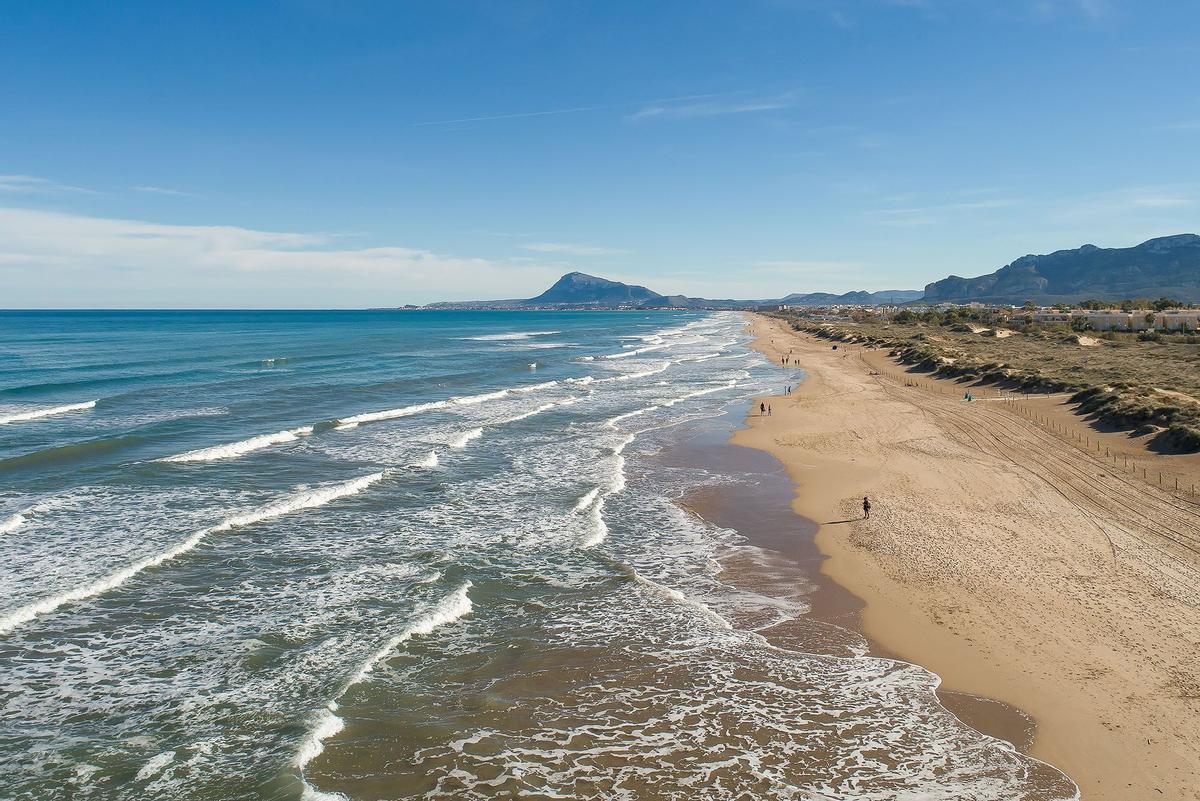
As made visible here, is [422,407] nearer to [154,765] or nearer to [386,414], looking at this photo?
[386,414]

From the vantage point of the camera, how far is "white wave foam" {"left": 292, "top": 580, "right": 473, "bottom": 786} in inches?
364

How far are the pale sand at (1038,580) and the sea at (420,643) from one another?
3.64 ft

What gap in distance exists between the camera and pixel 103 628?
41.7 ft

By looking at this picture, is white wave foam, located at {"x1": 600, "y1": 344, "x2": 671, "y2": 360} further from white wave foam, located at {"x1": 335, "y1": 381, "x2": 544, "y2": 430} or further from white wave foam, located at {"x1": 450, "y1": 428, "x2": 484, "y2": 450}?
white wave foam, located at {"x1": 450, "y1": 428, "x2": 484, "y2": 450}

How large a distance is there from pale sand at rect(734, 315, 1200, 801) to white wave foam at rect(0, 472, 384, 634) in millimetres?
14127

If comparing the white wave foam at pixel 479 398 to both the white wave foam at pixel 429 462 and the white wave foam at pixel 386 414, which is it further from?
the white wave foam at pixel 429 462

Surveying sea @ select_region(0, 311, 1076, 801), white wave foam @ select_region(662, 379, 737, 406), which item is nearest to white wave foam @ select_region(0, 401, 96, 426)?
sea @ select_region(0, 311, 1076, 801)

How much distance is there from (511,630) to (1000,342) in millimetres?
72945

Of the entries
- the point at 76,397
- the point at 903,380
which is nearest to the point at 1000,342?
the point at 903,380

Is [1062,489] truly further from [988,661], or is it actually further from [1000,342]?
[1000,342]

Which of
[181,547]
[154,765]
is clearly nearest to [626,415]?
[181,547]

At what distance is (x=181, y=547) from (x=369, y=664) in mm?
7937

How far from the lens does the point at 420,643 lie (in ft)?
40.4

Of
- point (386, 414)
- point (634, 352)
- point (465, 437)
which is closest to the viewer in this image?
point (465, 437)
